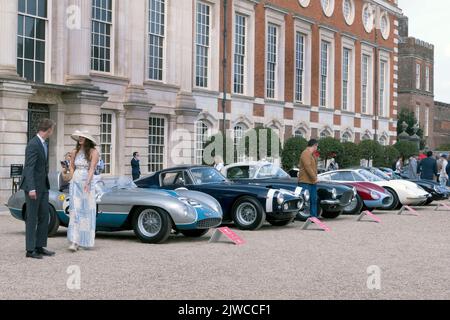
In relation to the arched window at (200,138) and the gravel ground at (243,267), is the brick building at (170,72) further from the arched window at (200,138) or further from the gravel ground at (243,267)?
the gravel ground at (243,267)

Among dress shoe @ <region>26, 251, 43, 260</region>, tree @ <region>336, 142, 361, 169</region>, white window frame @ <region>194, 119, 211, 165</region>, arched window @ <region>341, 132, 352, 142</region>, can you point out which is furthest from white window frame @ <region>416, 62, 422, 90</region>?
dress shoe @ <region>26, 251, 43, 260</region>

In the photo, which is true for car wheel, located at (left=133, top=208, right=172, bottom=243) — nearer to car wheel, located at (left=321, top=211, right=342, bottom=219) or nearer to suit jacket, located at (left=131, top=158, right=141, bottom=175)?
car wheel, located at (left=321, top=211, right=342, bottom=219)

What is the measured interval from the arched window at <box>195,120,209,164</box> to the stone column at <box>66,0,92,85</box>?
7.96 meters

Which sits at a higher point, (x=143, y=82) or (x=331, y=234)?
(x=143, y=82)

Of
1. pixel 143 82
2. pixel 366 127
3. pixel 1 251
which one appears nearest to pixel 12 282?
pixel 1 251

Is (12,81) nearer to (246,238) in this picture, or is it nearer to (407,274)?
(246,238)

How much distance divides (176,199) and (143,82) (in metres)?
17.1

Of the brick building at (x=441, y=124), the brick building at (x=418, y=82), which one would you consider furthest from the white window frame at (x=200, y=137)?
the brick building at (x=441, y=124)

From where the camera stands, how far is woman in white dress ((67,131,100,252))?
10.8 meters

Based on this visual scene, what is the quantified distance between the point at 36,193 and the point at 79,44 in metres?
15.6

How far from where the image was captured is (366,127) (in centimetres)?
4825

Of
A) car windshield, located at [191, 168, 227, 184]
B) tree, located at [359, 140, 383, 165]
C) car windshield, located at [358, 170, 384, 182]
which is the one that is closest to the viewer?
car windshield, located at [191, 168, 227, 184]
